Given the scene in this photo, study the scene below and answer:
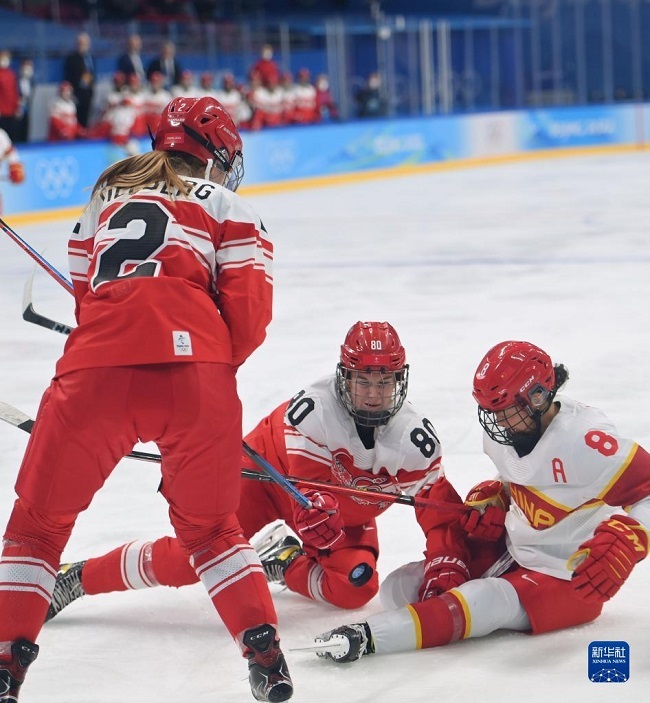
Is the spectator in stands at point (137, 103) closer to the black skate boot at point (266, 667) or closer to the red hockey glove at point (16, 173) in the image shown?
the red hockey glove at point (16, 173)

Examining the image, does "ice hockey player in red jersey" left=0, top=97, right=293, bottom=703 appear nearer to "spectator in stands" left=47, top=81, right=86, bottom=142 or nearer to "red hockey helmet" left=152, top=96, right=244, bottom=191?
"red hockey helmet" left=152, top=96, right=244, bottom=191

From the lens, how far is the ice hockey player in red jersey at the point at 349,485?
105 inches

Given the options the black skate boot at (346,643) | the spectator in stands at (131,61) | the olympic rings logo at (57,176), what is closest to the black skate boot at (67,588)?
the black skate boot at (346,643)

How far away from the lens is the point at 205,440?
2.13 m

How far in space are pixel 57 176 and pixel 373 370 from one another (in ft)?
32.2

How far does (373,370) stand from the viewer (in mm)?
2654

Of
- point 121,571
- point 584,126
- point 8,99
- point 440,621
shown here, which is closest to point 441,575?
point 440,621

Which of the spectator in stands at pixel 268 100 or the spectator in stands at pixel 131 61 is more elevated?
the spectator in stands at pixel 131 61

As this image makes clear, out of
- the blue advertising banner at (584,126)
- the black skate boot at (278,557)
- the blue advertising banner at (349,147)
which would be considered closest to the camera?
the black skate boot at (278,557)

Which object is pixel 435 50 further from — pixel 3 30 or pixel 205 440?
pixel 205 440

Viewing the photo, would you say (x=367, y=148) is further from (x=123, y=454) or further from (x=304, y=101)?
(x=123, y=454)

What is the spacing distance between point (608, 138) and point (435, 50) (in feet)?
9.73

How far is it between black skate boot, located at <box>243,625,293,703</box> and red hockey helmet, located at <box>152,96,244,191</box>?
90 cm

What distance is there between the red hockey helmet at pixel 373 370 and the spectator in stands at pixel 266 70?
1348 cm
